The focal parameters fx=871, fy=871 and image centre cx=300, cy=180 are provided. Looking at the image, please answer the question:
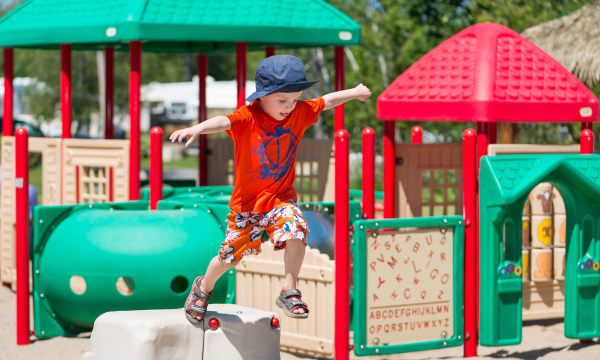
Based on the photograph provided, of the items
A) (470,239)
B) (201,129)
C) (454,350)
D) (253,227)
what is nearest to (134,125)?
(470,239)

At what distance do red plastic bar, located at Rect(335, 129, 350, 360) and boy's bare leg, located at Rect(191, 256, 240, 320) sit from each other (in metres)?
1.38

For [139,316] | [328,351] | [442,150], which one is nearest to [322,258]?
[328,351]

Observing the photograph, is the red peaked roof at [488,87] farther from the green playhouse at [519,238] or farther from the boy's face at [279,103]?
the boy's face at [279,103]

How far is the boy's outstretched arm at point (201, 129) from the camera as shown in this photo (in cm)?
372

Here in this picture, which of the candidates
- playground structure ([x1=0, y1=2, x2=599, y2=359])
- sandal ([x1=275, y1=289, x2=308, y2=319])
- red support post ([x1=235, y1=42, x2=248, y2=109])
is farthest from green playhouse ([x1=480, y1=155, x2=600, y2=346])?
red support post ([x1=235, y1=42, x2=248, y2=109])

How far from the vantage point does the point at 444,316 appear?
6.12 m

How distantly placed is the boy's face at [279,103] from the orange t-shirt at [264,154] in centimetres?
5

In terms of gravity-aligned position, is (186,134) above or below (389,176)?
above

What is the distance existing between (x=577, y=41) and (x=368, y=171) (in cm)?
597

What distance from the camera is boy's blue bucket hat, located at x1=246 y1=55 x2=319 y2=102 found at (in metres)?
4.06

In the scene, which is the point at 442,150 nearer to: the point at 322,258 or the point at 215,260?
the point at 322,258

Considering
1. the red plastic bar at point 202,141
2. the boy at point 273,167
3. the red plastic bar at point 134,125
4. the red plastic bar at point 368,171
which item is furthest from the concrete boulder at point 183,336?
the red plastic bar at point 202,141

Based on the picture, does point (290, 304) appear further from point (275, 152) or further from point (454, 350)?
point (454, 350)

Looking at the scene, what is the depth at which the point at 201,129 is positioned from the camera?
3764 mm
